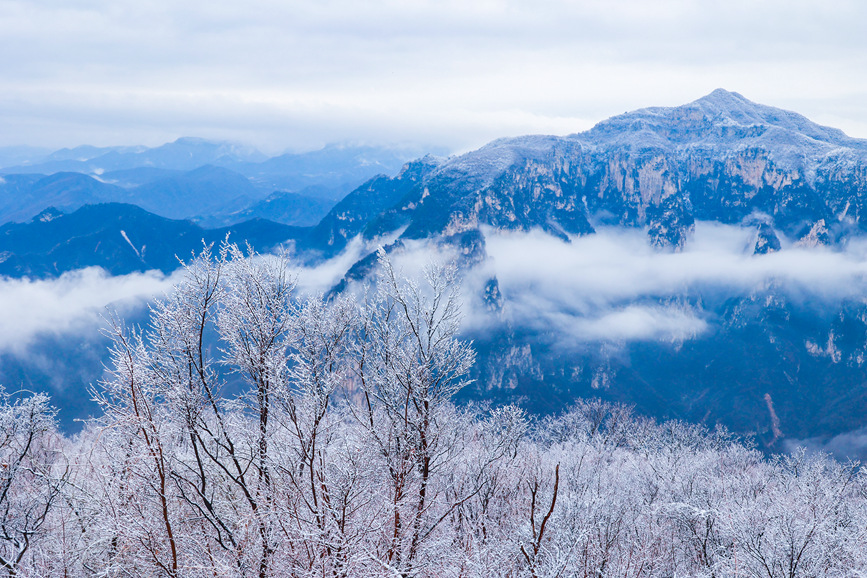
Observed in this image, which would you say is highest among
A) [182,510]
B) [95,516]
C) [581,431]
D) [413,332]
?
[413,332]

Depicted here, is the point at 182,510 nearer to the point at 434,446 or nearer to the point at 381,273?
the point at 434,446

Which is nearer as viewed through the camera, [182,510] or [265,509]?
[265,509]

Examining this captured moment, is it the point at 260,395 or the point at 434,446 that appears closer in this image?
the point at 260,395

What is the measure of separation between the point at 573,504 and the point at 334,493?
13.5 m

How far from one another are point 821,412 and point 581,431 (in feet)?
578

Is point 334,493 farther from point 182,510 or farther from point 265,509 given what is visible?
point 182,510

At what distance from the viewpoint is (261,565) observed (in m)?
12.4

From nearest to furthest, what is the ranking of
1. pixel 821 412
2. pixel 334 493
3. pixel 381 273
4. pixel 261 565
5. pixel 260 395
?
pixel 334 493 < pixel 261 565 < pixel 260 395 < pixel 381 273 < pixel 821 412

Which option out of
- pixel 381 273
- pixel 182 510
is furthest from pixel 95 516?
pixel 381 273

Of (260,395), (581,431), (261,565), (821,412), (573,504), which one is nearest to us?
(261,565)

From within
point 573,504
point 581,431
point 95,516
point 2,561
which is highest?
point 95,516

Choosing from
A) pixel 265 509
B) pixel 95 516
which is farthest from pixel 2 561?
pixel 265 509

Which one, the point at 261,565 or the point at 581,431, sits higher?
the point at 261,565

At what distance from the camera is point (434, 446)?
14.3 meters
